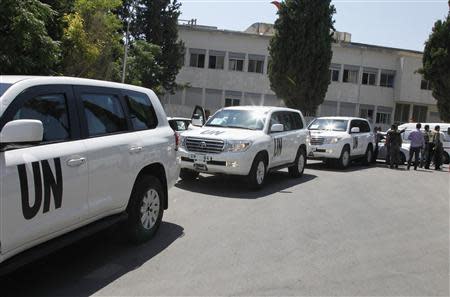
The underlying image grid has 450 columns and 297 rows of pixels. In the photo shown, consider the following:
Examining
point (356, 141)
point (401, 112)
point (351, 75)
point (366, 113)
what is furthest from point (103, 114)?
point (401, 112)

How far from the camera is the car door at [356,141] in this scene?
17797 mm

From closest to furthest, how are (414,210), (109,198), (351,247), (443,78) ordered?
(109,198)
(351,247)
(414,210)
(443,78)

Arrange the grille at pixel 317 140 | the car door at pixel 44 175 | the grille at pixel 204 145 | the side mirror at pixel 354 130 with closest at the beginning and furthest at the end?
the car door at pixel 44 175 → the grille at pixel 204 145 → the grille at pixel 317 140 → the side mirror at pixel 354 130

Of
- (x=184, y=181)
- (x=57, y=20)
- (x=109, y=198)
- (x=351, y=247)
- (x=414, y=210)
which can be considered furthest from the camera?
(x=57, y=20)

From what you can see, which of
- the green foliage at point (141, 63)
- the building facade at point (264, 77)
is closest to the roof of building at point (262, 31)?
the building facade at point (264, 77)

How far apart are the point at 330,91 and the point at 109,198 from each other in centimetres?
4412

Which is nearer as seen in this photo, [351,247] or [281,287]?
[281,287]

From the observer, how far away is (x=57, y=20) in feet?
41.8

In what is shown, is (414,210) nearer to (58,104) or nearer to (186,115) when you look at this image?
(58,104)

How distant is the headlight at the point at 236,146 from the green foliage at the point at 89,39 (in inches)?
238

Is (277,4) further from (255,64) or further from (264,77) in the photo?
(264,77)

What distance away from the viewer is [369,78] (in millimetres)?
48531

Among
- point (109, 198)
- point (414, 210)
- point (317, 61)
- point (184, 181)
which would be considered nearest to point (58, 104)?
point (109, 198)

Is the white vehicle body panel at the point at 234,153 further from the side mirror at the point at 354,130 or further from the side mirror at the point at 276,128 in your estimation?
the side mirror at the point at 354,130
